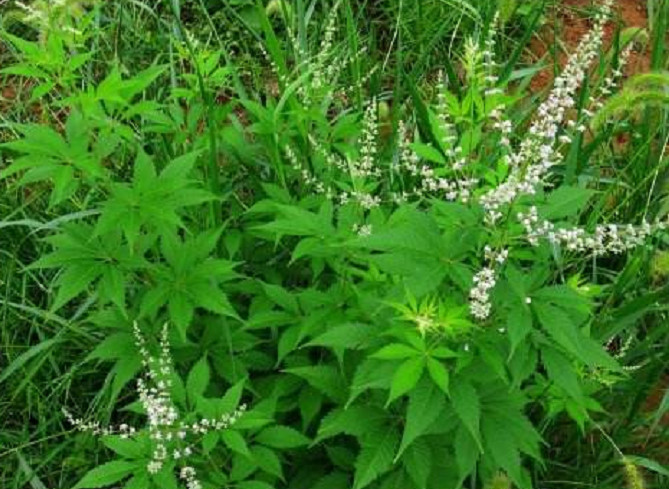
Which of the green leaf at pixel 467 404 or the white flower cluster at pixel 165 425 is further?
the white flower cluster at pixel 165 425

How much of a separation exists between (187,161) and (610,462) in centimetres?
174

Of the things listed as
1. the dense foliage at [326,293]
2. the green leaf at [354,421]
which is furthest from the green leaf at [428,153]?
the green leaf at [354,421]

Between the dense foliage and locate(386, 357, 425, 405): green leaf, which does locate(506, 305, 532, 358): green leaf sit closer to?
the dense foliage

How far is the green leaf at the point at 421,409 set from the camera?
2.24 m

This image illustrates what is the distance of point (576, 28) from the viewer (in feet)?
17.4

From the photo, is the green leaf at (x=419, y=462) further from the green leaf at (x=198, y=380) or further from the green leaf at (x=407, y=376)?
the green leaf at (x=198, y=380)

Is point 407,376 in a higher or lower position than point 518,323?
lower

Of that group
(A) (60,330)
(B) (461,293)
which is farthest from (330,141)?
(A) (60,330)

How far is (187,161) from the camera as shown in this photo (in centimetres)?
276

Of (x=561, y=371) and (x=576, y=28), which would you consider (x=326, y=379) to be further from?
(x=576, y=28)

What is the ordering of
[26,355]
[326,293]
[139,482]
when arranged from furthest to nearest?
[26,355]
[326,293]
[139,482]

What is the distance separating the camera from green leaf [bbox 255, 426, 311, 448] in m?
2.74

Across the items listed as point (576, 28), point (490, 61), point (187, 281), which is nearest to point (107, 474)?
point (187, 281)

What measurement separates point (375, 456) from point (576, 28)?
353 centimetres
